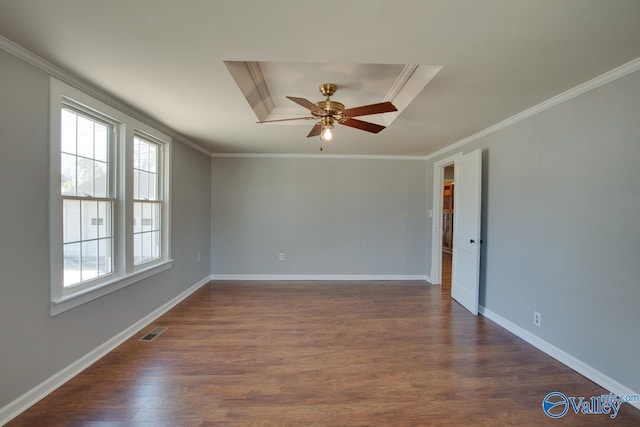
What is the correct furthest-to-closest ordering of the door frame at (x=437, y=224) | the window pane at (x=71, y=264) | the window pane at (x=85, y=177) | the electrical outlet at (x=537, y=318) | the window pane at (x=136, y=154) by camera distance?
the door frame at (x=437, y=224)
the window pane at (x=136, y=154)
the electrical outlet at (x=537, y=318)
the window pane at (x=85, y=177)
the window pane at (x=71, y=264)

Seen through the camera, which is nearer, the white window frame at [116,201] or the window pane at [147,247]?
the white window frame at [116,201]

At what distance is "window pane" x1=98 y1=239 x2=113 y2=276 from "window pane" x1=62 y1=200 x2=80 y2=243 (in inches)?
11.4

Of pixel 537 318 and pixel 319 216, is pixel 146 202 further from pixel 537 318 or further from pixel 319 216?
pixel 537 318

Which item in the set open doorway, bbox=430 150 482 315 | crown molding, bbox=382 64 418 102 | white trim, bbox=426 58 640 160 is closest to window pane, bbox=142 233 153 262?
crown molding, bbox=382 64 418 102

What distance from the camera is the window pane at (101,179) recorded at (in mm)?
2460

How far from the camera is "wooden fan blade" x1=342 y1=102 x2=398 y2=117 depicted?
204cm

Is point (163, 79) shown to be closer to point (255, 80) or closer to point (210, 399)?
point (255, 80)

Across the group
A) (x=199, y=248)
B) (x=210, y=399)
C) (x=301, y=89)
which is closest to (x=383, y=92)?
(x=301, y=89)

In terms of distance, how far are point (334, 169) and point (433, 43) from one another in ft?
11.4

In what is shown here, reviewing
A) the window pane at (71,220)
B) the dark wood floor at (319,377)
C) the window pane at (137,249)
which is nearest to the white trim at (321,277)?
the dark wood floor at (319,377)

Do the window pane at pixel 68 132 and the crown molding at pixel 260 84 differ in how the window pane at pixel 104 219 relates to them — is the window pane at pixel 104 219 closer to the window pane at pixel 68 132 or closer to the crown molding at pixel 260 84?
the window pane at pixel 68 132

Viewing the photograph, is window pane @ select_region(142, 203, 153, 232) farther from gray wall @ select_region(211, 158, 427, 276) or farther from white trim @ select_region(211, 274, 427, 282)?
white trim @ select_region(211, 274, 427, 282)

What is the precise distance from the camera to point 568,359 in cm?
236

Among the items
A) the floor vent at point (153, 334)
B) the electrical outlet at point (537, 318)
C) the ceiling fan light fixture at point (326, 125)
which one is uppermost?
the ceiling fan light fixture at point (326, 125)
